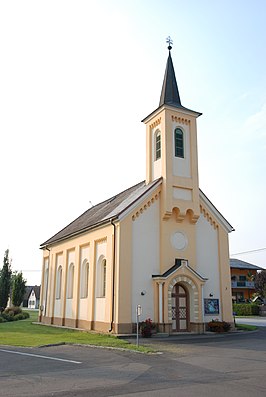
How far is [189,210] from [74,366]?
1548cm

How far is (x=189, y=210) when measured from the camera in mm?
26469

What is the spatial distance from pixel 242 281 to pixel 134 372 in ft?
204

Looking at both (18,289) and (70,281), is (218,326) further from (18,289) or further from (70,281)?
(18,289)

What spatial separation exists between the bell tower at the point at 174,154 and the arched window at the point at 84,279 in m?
7.77

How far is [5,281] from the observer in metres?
47.5

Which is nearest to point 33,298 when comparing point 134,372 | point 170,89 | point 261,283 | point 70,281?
point 261,283

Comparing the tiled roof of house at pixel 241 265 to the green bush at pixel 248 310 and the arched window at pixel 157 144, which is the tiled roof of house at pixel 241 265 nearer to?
the green bush at pixel 248 310

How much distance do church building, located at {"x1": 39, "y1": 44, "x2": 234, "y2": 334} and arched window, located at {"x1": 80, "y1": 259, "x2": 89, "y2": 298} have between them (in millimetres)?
70

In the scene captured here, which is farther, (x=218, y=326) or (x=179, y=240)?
(x=179, y=240)

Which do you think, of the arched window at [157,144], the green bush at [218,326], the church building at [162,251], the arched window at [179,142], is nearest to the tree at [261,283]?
the church building at [162,251]

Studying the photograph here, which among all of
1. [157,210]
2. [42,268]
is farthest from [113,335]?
[42,268]

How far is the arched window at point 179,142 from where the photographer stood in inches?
1083

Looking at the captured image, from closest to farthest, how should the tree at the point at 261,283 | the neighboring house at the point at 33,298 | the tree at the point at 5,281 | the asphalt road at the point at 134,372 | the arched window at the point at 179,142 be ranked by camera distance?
the asphalt road at the point at 134,372 → the arched window at the point at 179,142 → the tree at the point at 5,281 → the tree at the point at 261,283 → the neighboring house at the point at 33,298

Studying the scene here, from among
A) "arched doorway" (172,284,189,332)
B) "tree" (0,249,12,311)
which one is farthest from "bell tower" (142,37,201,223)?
"tree" (0,249,12,311)
